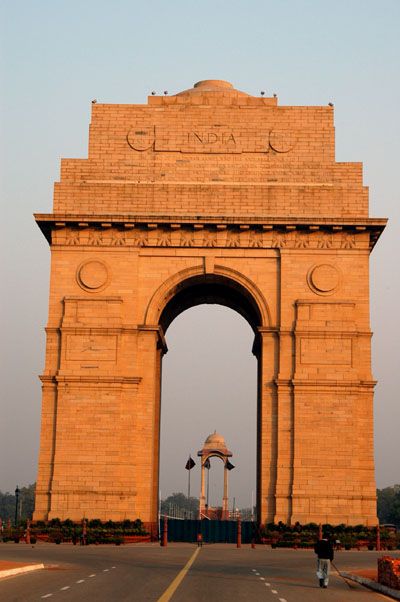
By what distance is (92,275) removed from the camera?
4962 cm

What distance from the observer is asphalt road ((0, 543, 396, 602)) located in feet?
72.3

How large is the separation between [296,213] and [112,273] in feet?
30.6

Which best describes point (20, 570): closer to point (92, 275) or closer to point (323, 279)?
point (92, 275)

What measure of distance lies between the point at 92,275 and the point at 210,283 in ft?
21.6

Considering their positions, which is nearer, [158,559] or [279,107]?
[158,559]

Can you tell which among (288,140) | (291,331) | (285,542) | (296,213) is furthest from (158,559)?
(288,140)

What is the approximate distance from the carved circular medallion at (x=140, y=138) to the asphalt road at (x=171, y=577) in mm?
20334

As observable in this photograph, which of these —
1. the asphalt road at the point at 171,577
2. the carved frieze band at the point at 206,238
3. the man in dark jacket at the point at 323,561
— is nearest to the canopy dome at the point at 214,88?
the carved frieze band at the point at 206,238

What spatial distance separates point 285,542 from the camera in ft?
148

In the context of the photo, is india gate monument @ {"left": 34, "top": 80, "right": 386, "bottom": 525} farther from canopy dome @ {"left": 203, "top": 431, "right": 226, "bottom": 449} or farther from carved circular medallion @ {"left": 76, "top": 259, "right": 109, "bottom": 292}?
canopy dome @ {"left": 203, "top": 431, "right": 226, "bottom": 449}

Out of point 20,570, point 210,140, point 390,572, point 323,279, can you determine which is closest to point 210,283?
point 323,279

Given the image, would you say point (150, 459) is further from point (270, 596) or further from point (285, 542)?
point (270, 596)

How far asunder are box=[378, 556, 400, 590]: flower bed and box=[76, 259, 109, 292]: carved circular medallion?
26.4 m

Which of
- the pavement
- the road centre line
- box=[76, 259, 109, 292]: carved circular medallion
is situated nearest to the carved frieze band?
box=[76, 259, 109, 292]: carved circular medallion
